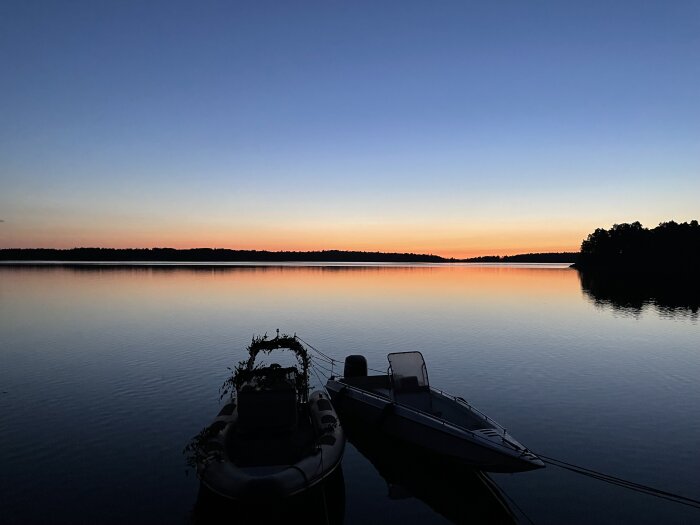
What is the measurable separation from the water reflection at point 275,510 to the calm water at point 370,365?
15.0 inches

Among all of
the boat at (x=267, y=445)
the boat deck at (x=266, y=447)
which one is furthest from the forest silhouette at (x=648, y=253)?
the boat deck at (x=266, y=447)

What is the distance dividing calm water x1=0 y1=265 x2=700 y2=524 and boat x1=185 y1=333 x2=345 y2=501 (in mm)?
1733

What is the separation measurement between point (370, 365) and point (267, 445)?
61.2 feet

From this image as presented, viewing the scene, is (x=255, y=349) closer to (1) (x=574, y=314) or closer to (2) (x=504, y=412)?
(2) (x=504, y=412)

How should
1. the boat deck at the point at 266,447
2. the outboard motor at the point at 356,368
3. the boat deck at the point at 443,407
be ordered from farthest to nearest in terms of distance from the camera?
the outboard motor at the point at 356,368 < the boat deck at the point at 443,407 < the boat deck at the point at 266,447

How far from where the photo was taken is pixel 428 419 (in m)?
17.1

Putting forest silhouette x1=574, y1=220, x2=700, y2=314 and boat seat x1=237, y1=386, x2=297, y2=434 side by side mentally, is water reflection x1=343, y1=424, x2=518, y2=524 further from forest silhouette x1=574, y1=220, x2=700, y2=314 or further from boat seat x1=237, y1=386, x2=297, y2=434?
forest silhouette x1=574, y1=220, x2=700, y2=314

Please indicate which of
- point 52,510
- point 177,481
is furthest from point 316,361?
point 52,510

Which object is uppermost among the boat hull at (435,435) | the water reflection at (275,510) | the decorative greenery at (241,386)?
the decorative greenery at (241,386)

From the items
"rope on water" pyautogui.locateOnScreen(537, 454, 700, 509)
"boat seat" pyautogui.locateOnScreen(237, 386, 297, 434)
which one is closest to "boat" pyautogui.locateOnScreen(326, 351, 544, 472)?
"rope on water" pyautogui.locateOnScreen(537, 454, 700, 509)

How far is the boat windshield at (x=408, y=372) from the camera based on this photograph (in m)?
19.7

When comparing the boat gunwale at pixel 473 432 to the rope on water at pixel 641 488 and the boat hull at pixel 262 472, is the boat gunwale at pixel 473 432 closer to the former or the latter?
the rope on water at pixel 641 488

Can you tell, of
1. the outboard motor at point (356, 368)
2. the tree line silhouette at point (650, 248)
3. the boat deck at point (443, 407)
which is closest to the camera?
the boat deck at point (443, 407)

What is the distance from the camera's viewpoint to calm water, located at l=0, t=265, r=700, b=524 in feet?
46.8
